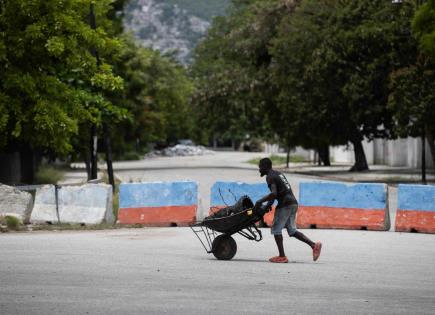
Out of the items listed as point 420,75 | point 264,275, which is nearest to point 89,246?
point 264,275

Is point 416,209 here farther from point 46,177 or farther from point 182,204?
point 46,177

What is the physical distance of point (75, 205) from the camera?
2391 cm

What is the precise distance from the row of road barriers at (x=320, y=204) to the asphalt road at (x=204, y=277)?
203 centimetres

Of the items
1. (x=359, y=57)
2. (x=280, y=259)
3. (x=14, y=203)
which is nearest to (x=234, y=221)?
(x=280, y=259)

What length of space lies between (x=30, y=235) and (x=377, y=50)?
28.3 metres

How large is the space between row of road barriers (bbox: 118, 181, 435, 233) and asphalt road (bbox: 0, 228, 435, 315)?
203cm

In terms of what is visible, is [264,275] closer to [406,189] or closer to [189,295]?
[189,295]

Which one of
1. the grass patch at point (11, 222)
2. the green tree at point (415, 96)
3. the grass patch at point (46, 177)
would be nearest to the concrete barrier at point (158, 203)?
the grass patch at point (11, 222)

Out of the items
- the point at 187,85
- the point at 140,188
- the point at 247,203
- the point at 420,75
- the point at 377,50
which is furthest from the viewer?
the point at 187,85

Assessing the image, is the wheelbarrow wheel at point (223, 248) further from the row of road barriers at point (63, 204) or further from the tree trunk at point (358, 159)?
the tree trunk at point (358, 159)

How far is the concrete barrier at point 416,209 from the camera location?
2244cm

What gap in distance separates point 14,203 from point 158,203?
3.09 meters

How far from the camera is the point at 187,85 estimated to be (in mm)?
140000

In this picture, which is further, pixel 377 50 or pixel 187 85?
pixel 187 85
